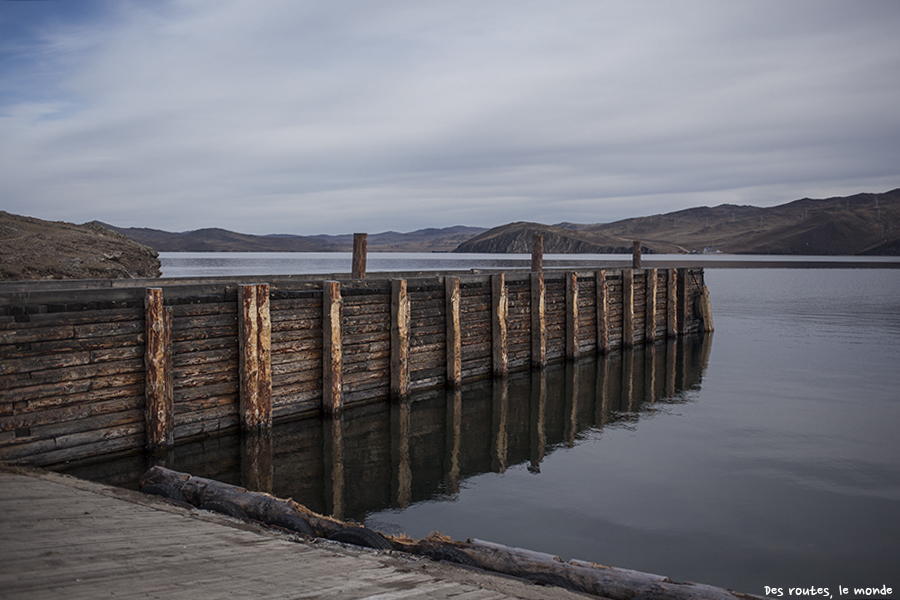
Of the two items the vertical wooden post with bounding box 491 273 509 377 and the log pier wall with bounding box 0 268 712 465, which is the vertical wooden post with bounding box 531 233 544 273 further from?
the vertical wooden post with bounding box 491 273 509 377

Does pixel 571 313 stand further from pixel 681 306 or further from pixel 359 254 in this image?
pixel 681 306

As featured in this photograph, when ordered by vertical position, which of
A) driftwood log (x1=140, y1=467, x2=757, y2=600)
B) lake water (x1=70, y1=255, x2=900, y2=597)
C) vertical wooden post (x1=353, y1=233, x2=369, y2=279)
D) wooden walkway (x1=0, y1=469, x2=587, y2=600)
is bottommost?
lake water (x1=70, y1=255, x2=900, y2=597)

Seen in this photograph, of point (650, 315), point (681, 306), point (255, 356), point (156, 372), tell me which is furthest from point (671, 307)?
point (156, 372)

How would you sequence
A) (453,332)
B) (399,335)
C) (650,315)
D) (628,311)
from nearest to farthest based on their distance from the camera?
(399,335)
(453,332)
(628,311)
(650,315)

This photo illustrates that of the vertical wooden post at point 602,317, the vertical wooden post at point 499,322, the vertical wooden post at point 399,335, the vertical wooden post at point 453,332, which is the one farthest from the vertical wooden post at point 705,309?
the vertical wooden post at point 399,335

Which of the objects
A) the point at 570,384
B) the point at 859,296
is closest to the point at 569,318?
the point at 570,384

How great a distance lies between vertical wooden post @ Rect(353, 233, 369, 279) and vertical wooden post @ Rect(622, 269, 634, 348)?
37.9 ft

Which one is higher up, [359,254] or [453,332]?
[359,254]

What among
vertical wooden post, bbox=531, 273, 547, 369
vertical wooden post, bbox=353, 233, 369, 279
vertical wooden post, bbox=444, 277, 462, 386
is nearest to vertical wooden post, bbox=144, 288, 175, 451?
vertical wooden post, bbox=353, 233, 369, 279

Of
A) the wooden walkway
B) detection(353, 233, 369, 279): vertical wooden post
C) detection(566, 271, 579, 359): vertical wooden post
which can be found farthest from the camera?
detection(566, 271, 579, 359): vertical wooden post

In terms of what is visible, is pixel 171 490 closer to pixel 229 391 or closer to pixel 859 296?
pixel 229 391

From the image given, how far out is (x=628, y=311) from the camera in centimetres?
2452

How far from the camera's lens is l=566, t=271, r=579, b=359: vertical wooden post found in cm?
2106

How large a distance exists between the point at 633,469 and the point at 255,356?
744cm
